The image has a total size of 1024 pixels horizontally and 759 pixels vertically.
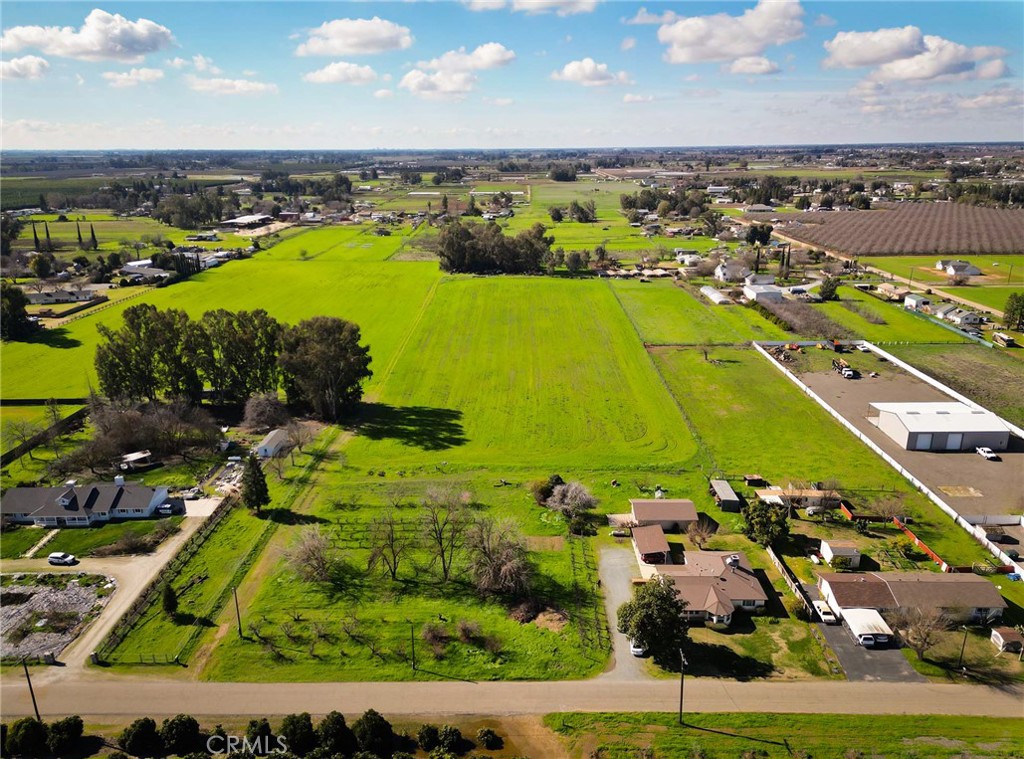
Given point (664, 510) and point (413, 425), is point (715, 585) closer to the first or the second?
point (664, 510)

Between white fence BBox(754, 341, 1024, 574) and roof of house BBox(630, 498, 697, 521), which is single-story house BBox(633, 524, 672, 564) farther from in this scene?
white fence BBox(754, 341, 1024, 574)

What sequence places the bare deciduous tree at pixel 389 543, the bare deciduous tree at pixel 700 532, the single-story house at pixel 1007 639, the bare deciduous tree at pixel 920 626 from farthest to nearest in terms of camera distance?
1. the bare deciduous tree at pixel 700 532
2. the bare deciduous tree at pixel 389 543
3. the single-story house at pixel 1007 639
4. the bare deciduous tree at pixel 920 626

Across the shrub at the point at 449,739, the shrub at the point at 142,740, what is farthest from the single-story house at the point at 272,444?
the shrub at the point at 449,739

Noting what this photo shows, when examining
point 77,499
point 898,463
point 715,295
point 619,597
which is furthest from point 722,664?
point 715,295

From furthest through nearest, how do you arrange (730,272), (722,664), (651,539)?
(730,272), (651,539), (722,664)

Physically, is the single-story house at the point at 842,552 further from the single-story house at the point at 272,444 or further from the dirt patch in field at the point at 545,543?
the single-story house at the point at 272,444

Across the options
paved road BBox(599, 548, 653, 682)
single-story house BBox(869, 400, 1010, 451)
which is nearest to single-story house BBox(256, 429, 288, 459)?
paved road BBox(599, 548, 653, 682)
